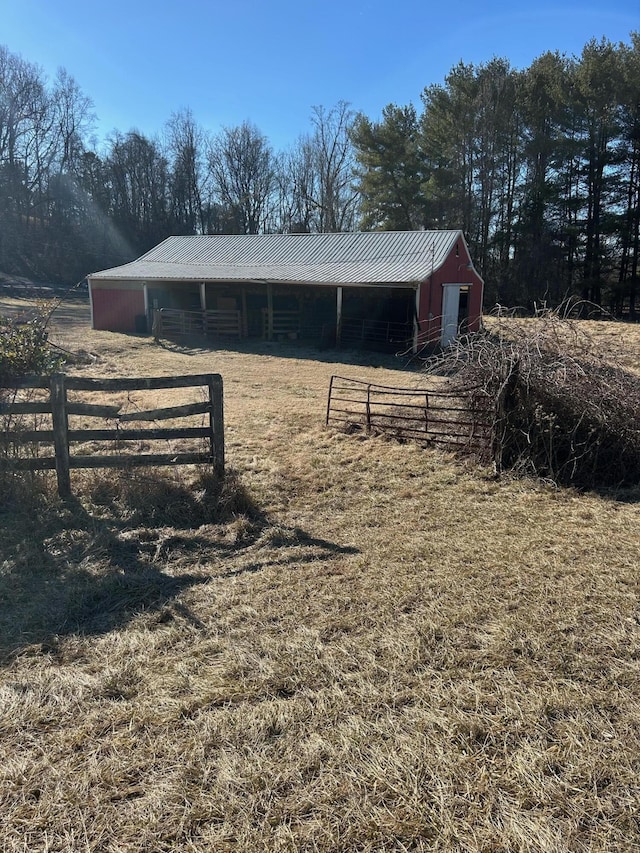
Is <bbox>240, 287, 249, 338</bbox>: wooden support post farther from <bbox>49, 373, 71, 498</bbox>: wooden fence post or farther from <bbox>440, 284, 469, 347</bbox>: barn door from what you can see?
<bbox>49, 373, 71, 498</bbox>: wooden fence post

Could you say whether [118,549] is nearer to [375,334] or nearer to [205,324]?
[375,334]

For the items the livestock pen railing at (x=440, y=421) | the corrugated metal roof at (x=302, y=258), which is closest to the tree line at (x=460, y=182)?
the corrugated metal roof at (x=302, y=258)

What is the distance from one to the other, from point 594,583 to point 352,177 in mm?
45504

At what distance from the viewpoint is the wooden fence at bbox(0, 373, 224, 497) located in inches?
212

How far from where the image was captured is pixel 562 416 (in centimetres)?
668

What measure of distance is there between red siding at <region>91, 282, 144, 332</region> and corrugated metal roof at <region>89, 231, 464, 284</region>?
2.86 ft

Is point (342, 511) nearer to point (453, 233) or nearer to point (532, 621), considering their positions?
point (532, 621)

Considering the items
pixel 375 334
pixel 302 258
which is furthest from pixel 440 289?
pixel 302 258

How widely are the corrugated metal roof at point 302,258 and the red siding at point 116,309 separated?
0.87m

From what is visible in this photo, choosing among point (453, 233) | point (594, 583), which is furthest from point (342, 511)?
point (453, 233)

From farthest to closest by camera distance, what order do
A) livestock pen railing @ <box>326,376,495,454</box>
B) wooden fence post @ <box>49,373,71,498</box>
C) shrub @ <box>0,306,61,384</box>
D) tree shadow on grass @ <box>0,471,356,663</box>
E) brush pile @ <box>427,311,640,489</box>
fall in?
livestock pen railing @ <box>326,376,495,454</box>
brush pile @ <box>427,311,640,489</box>
shrub @ <box>0,306,61,384</box>
wooden fence post @ <box>49,373,71,498</box>
tree shadow on grass @ <box>0,471,356,663</box>

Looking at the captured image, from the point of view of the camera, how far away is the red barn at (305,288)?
65.9 feet

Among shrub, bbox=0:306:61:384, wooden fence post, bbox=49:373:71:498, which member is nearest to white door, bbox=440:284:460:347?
shrub, bbox=0:306:61:384

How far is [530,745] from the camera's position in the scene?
2561 millimetres
